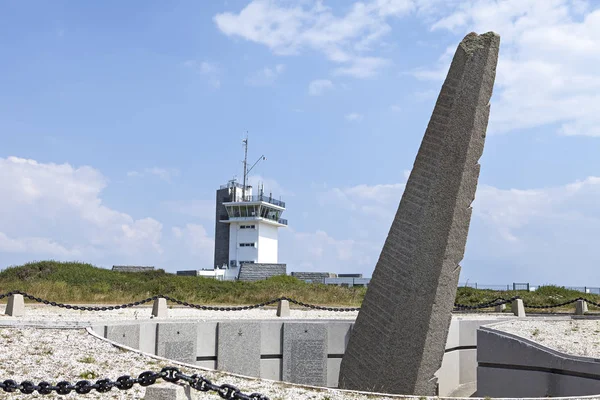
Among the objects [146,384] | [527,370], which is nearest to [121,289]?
[527,370]

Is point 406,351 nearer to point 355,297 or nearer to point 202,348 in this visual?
point 202,348

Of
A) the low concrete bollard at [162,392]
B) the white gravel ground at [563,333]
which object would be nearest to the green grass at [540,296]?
the white gravel ground at [563,333]

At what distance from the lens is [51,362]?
7926mm

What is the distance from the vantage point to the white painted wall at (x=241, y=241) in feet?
157

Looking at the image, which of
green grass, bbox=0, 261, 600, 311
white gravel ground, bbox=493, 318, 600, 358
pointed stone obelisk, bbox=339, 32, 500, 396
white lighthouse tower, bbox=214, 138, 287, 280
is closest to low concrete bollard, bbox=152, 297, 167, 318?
pointed stone obelisk, bbox=339, 32, 500, 396

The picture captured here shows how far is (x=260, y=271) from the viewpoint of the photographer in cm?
4228

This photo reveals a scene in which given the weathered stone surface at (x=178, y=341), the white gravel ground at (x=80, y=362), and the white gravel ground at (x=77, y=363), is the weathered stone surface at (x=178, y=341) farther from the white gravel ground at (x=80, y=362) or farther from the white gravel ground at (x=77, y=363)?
the white gravel ground at (x=77, y=363)

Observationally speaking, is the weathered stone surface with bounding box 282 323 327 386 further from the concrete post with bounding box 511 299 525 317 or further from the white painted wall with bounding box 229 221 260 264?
the white painted wall with bounding box 229 221 260 264

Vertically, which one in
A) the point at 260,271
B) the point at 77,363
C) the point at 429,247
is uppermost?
the point at 429,247

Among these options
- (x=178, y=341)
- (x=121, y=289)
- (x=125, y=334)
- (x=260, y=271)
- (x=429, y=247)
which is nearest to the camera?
(x=429, y=247)

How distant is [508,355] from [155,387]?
761cm

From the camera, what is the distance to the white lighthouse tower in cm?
4791

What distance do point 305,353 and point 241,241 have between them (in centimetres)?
3591

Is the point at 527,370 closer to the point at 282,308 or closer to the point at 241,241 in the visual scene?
the point at 282,308
